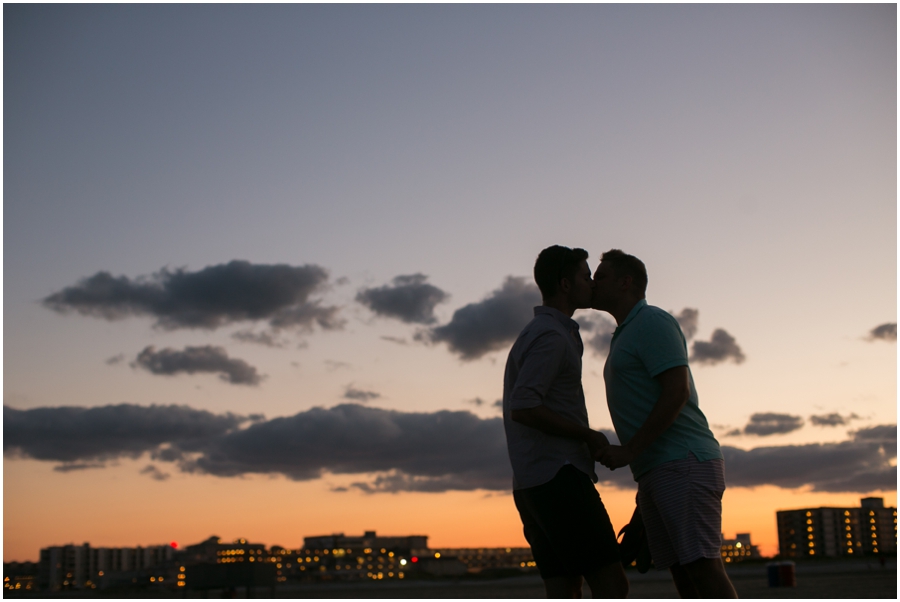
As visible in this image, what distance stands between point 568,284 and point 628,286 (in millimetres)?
384

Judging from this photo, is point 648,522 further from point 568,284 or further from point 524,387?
point 568,284

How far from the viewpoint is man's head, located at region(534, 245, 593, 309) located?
11.4 feet

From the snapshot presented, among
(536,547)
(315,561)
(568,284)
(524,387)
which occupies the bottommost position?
(315,561)

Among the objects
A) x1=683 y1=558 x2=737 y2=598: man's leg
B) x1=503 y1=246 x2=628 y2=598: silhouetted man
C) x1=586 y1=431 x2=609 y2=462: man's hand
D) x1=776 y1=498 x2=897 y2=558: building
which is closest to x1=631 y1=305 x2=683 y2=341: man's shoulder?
x1=503 y1=246 x2=628 y2=598: silhouetted man

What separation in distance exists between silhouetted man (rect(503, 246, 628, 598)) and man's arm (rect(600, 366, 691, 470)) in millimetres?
67

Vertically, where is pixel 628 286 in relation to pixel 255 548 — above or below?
above

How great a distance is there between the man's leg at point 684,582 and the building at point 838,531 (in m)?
140

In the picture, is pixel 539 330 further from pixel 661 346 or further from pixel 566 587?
pixel 566 587

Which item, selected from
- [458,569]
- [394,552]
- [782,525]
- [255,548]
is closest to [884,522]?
[782,525]

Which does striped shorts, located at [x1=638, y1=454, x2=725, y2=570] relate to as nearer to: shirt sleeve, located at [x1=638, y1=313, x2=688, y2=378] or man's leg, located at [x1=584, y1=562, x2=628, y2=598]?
man's leg, located at [x1=584, y1=562, x2=628, y2=598]

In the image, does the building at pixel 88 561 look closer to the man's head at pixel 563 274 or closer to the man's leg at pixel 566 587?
the man's leg at pixel 566 587

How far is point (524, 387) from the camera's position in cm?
322

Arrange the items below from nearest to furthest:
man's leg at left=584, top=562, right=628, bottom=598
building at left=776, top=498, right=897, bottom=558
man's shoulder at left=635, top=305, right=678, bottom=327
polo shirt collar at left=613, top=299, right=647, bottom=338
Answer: man's leg at left=584, top=562, right=628, bottom=598
man's shoulder at left=635, top=305, right=678, bottom=327
polo shirt collar at left=613, top=299, right=647, bottom=338
building at left=776, top=498, right=897, bottom=558

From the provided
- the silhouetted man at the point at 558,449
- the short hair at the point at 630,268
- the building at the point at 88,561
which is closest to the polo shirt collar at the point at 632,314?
the short hair at the point at 630,268
